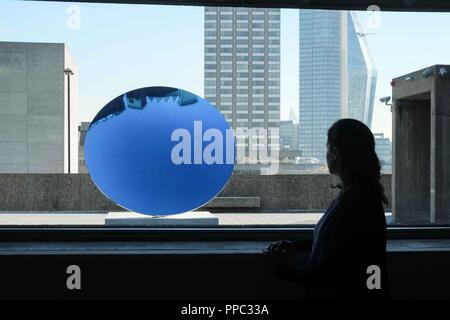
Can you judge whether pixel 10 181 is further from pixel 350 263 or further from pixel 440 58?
pixel 350 263

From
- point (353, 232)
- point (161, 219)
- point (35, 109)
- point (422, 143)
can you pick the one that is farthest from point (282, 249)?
point (422, 143)

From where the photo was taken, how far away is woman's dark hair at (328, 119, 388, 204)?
1398mm

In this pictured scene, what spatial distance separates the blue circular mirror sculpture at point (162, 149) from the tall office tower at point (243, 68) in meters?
0.16

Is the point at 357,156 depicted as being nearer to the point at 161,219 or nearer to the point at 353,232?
the point at 353,232

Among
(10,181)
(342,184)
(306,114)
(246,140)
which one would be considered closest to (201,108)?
(246,140)

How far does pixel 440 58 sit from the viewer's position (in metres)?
3.70

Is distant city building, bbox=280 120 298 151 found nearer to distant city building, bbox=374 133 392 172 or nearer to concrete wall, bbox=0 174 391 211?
distant city building, bbox=374 133 392 172

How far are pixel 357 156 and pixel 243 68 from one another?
2.56 metres

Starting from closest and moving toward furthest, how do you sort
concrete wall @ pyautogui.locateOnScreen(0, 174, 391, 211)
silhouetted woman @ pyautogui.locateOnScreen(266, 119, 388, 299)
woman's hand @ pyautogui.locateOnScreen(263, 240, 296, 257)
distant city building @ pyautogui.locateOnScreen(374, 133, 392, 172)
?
silhouetted woman @ pyautogui.locateOnScreen(266, 119, 388, 299) < woman's hand @ pyautogui.locateOnScreen(263, 240, 296, 257) < distant city building @ pyautogui.locateOnScreen(374, 133, 392, 172) < concrete wall @ pyautogui.locateOnScreen(0, 174, 391, 211)

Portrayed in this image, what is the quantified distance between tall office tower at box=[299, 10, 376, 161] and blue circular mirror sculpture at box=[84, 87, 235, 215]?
0.67 meters

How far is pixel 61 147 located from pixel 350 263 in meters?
5.00

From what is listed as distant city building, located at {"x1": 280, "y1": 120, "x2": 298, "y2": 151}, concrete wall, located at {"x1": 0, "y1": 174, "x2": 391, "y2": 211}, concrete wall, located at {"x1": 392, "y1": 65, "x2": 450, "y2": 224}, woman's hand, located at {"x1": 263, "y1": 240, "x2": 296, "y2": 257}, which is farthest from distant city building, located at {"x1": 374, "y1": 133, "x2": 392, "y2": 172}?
concrete wall, located at {"x1": 392, "y1": 65, "x2": 450, "y2": 224}
